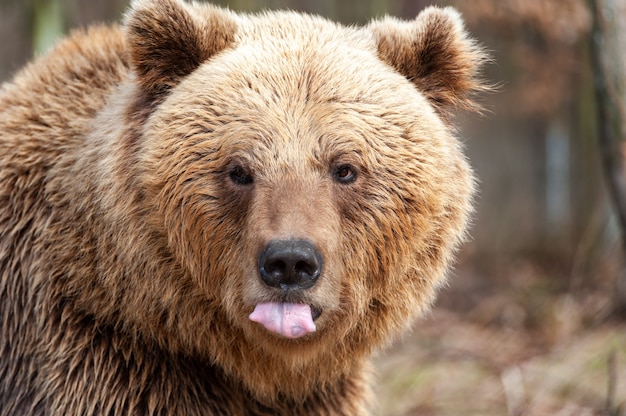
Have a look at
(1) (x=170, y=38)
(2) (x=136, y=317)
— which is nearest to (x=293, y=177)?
(1) (x=170, y=38)

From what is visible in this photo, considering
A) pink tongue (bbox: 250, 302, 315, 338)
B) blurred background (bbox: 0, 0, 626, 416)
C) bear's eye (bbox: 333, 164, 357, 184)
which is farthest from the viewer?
blurred background (bbox: 0, 0, 626, 416)

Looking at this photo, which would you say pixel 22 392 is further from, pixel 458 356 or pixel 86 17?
pixel 86 17

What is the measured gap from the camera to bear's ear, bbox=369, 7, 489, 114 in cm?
439

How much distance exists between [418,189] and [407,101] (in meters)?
0.46

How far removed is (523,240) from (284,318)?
10707mm

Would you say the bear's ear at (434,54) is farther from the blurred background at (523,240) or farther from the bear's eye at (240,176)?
the bear's eye at (240,176)

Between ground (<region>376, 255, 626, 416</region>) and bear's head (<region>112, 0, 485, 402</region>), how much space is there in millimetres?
1792

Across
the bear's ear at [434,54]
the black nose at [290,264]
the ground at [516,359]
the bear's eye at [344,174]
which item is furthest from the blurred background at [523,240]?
the black nose at [290,264]

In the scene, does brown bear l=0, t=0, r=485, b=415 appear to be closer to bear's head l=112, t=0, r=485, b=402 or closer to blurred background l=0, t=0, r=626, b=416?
A: bear's head l=112, t=0, r=485, b=402

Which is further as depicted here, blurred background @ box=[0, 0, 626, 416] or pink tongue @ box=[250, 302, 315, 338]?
blurred background @ box=[0, 0, 626, 416]

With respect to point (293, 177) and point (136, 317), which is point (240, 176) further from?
point (136, 317)

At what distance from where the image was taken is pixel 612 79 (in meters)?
6.14

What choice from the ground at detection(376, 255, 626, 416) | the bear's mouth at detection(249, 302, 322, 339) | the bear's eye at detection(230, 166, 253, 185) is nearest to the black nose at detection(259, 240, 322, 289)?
the bear's mouth at detection(249, 302, 322, 339)

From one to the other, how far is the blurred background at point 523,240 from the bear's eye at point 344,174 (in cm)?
121
